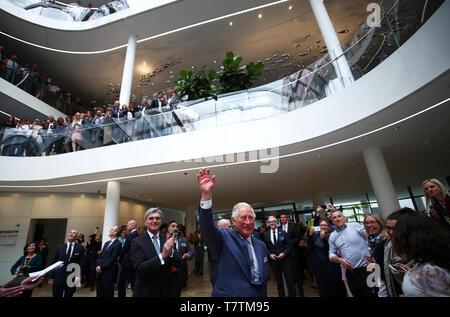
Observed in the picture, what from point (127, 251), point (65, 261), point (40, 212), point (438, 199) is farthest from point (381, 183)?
point (40, 212)

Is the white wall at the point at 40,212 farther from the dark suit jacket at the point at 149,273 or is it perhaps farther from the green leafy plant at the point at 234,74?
the dark suit jacket at the point at 149,273

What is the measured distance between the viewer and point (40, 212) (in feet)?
33.0

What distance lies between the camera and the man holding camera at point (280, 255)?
14.0ft

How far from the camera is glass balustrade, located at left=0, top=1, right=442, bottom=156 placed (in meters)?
4.86

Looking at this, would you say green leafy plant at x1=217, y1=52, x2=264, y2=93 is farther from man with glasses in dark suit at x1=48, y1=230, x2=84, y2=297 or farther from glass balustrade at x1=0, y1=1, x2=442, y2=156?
man with glasses in dark suit at x1=48, y1=230, x2=84, y2=297

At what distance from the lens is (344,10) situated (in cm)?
1078

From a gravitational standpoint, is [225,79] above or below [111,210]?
above

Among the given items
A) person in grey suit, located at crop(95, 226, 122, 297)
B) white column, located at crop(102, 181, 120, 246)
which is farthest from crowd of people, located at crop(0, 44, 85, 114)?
person in grey suit, located at crop(95, 226, 122, 297)

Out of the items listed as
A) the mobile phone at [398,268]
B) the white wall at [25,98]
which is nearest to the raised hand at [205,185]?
the mobile phone at [398,268]

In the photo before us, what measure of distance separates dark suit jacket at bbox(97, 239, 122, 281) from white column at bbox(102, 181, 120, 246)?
3.93m

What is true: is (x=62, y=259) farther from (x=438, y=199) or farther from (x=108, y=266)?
(x=438, y=199)

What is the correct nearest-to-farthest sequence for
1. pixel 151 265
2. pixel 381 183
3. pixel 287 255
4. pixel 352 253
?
pixel 151 265
pixel 352 253
pixel 287 255
pixel 381 183

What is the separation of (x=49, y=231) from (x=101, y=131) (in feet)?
23.8
